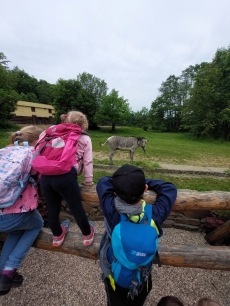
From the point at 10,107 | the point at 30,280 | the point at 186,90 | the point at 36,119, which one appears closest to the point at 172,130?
the point at 186,90

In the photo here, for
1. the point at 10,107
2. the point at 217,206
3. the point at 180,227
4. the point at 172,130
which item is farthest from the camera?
the point at 172,130

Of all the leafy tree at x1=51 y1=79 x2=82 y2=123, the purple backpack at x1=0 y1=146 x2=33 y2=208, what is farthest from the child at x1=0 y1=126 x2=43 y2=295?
the leafy tree at x1=51 y1=79 x2=82 y2=123

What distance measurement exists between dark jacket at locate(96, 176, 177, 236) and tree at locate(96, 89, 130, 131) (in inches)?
940

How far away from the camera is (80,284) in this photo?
2717 millimetres

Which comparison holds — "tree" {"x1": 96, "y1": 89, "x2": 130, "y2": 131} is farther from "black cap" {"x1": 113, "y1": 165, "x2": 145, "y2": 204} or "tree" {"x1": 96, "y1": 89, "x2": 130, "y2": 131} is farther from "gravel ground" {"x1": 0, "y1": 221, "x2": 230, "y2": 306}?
"black cap" {"x1": 113, "y1": 165, "x2": 145, "y2": 204}

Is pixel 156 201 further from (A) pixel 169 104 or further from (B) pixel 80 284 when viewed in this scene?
(A) pixel 169 104

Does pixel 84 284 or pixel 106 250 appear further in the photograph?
pixel 84 284

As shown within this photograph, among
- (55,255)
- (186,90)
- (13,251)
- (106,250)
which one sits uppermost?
(186,90)

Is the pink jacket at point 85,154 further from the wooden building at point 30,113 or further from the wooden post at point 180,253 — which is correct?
the wooden building at point 30,113

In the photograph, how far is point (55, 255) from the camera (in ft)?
10.8

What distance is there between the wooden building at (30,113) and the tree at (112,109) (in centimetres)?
1107

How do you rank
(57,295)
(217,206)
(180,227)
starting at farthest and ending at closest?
(180,227) → (57,295) → (217,206)

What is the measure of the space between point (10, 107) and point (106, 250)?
23.1 meters

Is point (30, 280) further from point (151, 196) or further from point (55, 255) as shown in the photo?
point (151, 196)
